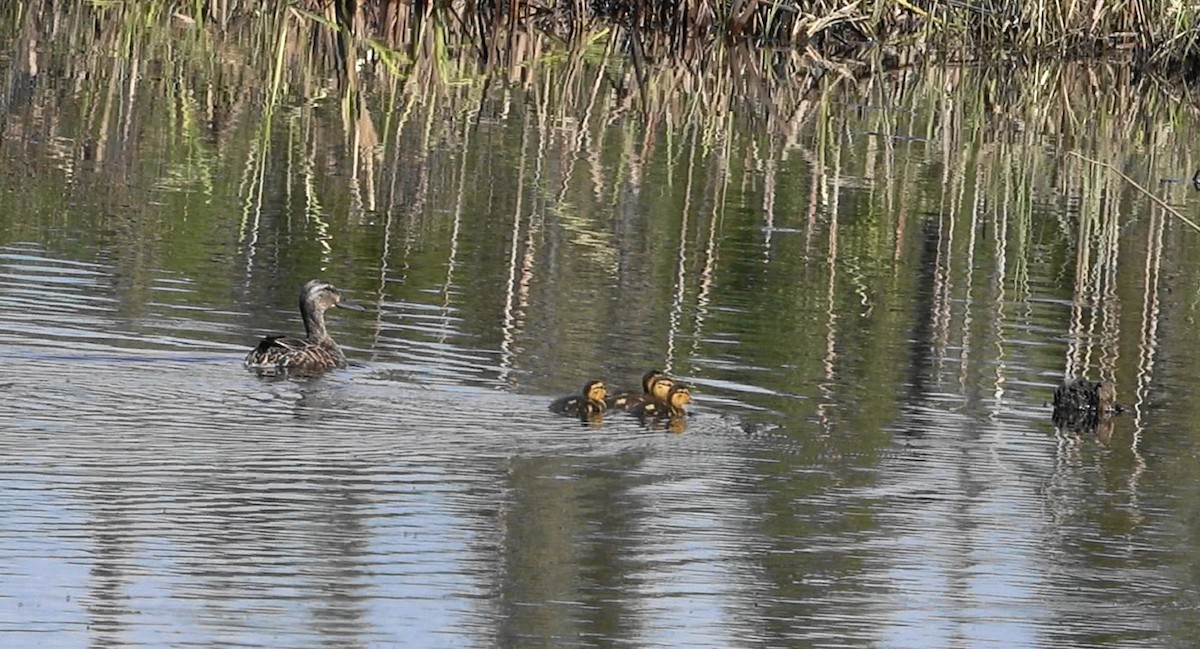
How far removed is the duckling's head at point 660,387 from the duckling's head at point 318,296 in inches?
71.8

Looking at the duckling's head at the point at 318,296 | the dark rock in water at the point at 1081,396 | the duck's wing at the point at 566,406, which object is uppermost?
the duckling's head at the point at 318,296

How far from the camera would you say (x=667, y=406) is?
8.50 metres

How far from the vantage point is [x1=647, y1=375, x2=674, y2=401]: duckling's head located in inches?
336

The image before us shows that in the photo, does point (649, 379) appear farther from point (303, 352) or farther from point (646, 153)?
point (646, 153)

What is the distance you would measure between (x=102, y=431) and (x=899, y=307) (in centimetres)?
462

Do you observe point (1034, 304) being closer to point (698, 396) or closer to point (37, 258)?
point (698, 396)

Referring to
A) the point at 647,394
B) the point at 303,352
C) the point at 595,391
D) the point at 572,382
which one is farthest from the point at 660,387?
the point at 303,352

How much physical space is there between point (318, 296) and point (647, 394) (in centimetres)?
197

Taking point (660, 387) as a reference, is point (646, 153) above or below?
above

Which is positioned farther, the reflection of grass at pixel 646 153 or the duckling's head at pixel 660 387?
the reflection of grass at pixel 646 153

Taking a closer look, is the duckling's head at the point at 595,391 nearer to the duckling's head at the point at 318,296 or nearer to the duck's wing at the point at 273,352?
the duck's wing at the point at 273,352

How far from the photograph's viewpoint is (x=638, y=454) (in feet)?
26.3

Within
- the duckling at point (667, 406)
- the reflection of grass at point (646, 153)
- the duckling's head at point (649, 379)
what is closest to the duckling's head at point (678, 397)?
the duckling at point (667, 406)

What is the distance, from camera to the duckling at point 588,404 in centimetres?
847
